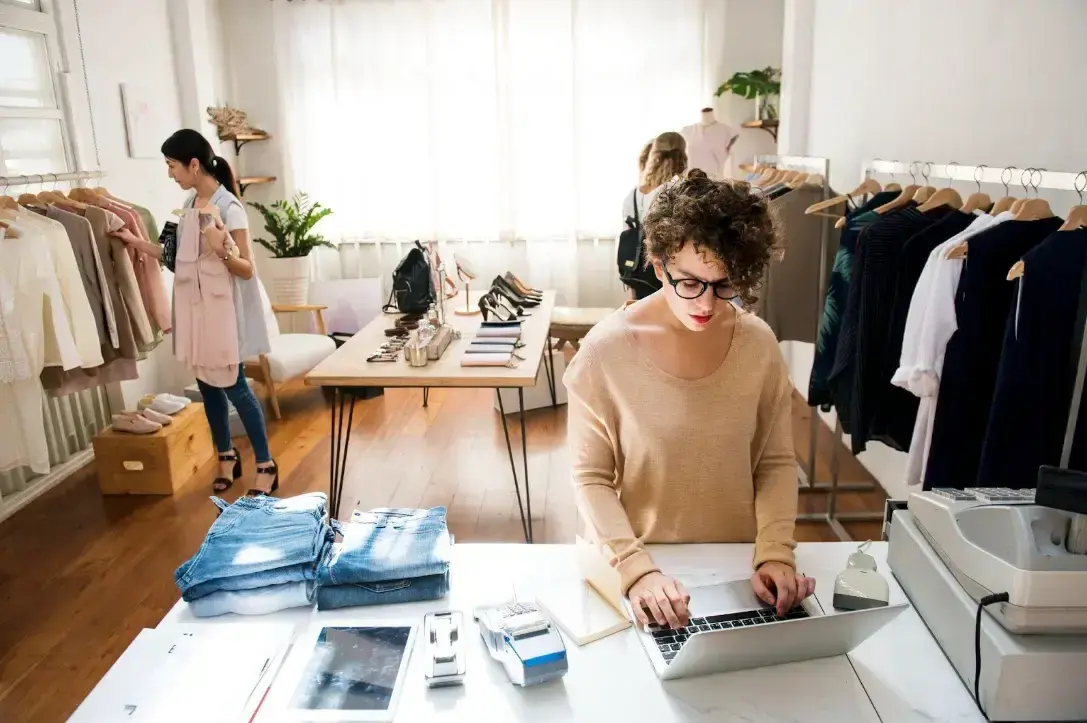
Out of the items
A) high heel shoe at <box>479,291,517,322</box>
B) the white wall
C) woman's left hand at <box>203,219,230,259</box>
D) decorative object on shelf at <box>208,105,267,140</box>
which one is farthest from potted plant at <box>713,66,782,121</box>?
woman's left hand at <box>203,219,230,259</box>

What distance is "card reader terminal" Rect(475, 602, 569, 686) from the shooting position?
3.69 feet

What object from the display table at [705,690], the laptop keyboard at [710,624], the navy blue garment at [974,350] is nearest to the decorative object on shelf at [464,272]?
the navy blue garment at [974,350]

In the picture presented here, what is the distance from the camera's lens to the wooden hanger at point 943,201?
243 cm

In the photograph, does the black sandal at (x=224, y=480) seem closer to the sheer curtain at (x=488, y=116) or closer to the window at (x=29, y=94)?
the window at (x=29, y=94)

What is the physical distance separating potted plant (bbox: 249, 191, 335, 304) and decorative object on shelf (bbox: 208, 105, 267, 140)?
0.51 meters

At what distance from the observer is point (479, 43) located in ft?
18.2

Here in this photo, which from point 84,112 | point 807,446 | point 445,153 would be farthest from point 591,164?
point 84,112

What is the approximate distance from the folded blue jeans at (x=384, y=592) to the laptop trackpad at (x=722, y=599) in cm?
42

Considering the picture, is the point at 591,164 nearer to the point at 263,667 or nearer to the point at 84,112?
the point at 84,112

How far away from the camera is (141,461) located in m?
3.61

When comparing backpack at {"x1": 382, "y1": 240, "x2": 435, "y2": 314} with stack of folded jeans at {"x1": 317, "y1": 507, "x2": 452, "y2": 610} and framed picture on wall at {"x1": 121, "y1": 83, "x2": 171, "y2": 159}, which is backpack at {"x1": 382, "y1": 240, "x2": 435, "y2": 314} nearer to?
framed picture on wall at {"x1": 121, "y1": 83, "x2": 171, "y2": 159}

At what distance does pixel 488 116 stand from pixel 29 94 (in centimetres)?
287

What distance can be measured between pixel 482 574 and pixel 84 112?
12.1ft

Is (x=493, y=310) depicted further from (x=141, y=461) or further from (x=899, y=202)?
(x=899, y=202)
